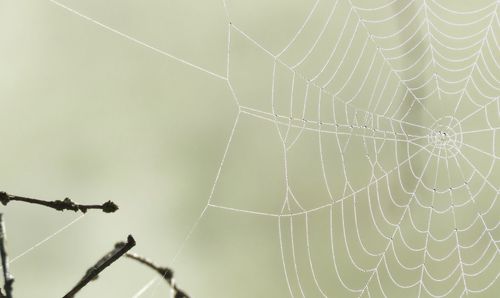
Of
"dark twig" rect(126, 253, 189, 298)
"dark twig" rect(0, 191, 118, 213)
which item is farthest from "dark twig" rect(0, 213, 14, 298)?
"dark twig" rect(126, 253, 189, 298)

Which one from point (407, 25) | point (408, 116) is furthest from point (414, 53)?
point (408, 116)

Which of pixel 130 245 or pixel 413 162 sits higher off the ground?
pixel 413 162

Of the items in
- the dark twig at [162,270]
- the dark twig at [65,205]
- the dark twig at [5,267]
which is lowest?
the dark twig at [5,267]

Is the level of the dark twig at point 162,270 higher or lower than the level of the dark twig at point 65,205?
lower

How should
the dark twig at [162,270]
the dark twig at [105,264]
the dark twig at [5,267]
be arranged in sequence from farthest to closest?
the dark twig at [162,270] → the dark twig at [105,264] → the dark twig at [5,267]

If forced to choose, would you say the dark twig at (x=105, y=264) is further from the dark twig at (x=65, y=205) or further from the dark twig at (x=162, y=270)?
the dark twig at (x=162, y=270)

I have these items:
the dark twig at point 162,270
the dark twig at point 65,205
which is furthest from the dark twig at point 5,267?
the dark twig at point 162,270

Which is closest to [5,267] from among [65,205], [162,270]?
[65,205]

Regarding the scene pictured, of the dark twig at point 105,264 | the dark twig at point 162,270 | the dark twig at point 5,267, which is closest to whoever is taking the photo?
the dark twig at point 5,267

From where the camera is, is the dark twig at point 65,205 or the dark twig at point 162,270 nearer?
the dark twig at point 65,205

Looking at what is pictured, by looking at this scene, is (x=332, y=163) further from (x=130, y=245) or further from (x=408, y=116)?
(x=130, y=245)

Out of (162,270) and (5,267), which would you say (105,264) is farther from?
(162,270)
